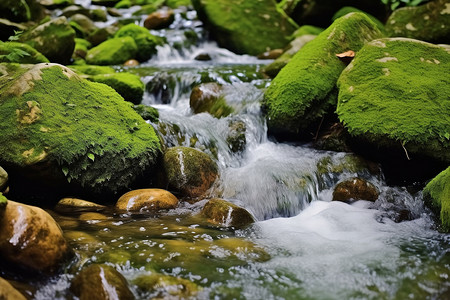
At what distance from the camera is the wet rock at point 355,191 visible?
4.50 m

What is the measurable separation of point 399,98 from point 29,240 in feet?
15.4

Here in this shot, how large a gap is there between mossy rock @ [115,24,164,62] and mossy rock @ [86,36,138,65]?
0.20 meters

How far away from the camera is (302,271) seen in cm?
276

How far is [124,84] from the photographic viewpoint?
248 inches

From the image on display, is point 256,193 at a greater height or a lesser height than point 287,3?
lesser

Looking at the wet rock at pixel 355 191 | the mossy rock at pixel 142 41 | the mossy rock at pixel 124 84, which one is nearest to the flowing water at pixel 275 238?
the wet rock at pixel 355 191

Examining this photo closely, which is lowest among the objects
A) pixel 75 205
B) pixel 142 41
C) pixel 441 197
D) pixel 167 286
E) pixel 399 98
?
pixel 142 41

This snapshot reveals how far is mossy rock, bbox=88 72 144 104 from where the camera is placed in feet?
20.0

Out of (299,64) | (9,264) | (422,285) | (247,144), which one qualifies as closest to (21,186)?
(9,264)

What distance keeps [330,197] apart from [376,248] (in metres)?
1.53

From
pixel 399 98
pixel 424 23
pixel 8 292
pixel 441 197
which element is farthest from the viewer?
pixel 424 23

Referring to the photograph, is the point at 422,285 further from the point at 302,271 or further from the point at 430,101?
the point at 430,101

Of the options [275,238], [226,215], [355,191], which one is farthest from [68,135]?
[355,191]

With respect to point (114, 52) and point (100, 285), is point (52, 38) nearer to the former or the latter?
point (114, 52)
